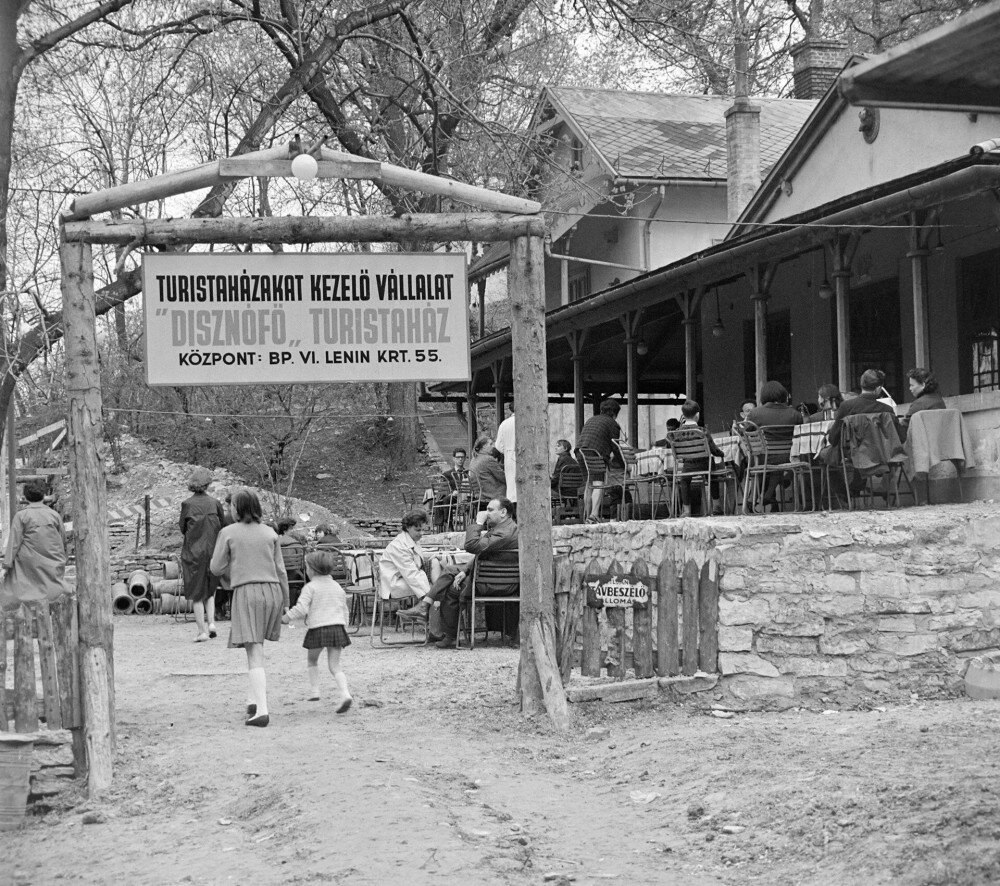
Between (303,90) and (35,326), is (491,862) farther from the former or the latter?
(303,90)

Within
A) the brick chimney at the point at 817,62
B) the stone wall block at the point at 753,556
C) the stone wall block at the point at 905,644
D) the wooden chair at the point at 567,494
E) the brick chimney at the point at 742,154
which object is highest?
the brick chimney at the point at 817,62

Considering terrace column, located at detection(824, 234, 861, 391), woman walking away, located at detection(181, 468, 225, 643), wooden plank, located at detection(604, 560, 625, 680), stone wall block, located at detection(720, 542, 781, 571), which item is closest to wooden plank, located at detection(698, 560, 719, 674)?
stone wall block, located at detection(720, 542, 781, 571)

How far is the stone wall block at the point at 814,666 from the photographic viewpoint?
31.3 feet

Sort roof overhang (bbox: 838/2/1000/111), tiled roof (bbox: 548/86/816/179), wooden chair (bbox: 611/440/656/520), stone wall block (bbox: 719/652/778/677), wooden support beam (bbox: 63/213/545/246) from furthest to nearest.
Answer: tiled roof (bbox: 548/86/816/179) < wooden chair (bbox: 611/440/656/520) < stone wall block (bbox: 719/652/778/677) < wooden support beam (bbox: 63/213/545/246) < roof overhang (bbox: 838/2/1000/111)

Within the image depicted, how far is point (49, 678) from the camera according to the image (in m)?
8.04

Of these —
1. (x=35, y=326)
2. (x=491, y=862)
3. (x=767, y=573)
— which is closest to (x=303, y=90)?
(x=35, y=326)

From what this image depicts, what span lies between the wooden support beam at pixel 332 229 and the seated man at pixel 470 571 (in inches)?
166

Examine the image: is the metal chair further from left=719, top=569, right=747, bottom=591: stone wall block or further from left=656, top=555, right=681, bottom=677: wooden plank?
left=656, top=555, right=681, bottom=677: wooden plank

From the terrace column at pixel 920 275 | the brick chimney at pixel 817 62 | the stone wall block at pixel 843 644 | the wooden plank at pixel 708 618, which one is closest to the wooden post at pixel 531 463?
the wooden plank at pixel 708 618

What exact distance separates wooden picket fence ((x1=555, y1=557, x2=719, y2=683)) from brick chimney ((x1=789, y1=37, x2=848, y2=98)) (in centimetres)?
1564

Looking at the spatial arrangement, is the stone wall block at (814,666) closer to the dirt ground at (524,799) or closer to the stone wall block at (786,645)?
the stone wall block at (786,645)

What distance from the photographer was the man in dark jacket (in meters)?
12.8

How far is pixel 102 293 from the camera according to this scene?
1561 cm

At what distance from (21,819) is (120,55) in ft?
51.7
